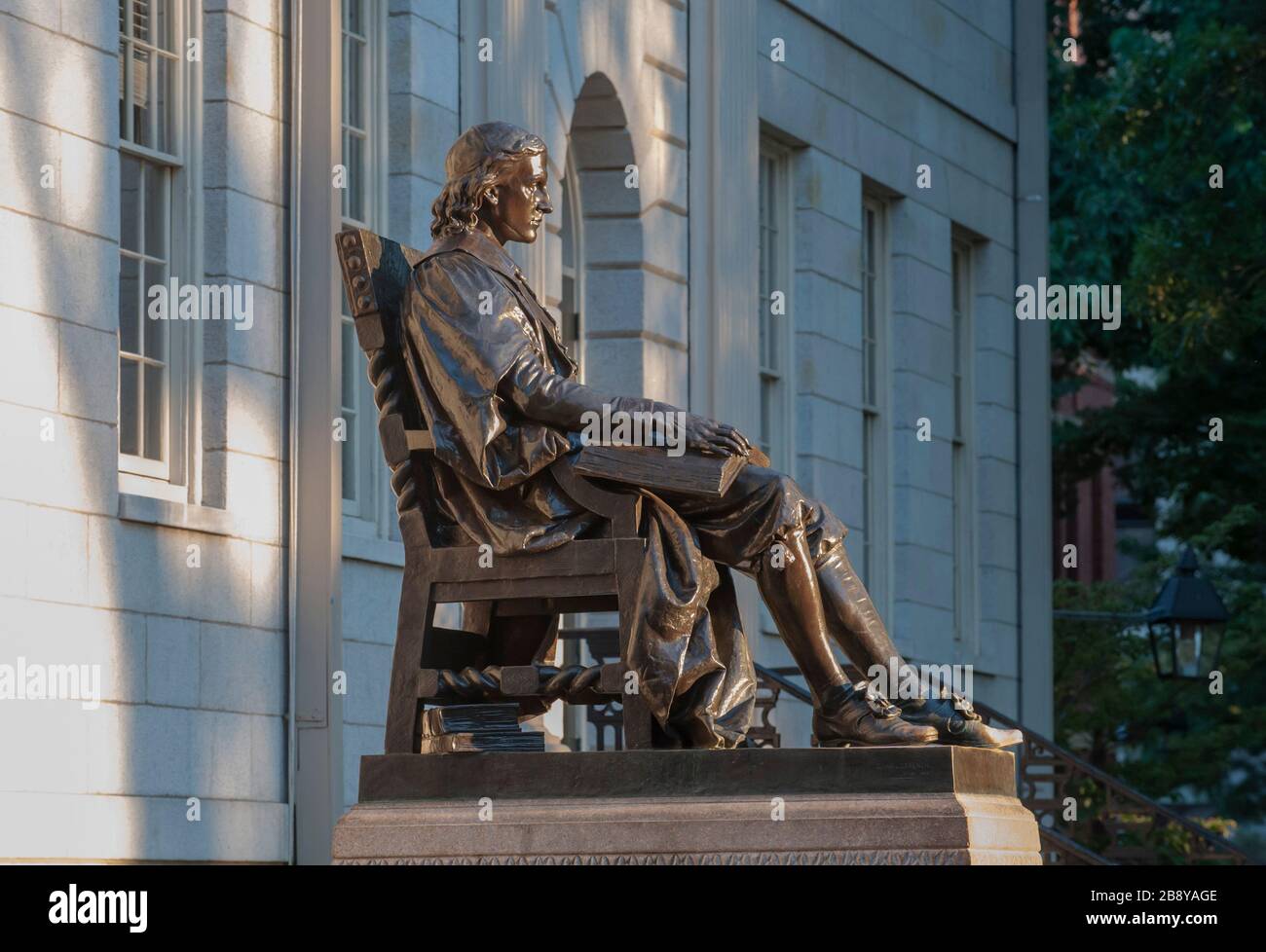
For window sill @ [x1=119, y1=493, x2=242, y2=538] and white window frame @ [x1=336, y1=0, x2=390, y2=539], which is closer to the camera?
window sill @ [x1=119, y1=493, x2=242, y2=538]

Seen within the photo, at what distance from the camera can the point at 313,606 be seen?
1188cm

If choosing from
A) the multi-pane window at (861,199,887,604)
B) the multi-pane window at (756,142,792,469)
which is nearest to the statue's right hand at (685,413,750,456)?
the multi-pane window at (756,142,792,469)

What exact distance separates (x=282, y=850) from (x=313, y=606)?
1058mm

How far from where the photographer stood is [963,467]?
21328 mm

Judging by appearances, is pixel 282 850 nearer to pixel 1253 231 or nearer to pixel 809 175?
pixel 809 175

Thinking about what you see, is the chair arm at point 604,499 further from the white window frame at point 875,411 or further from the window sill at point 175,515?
the white window frame at point 875,411

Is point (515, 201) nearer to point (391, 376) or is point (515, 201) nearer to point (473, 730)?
point (391, 376)

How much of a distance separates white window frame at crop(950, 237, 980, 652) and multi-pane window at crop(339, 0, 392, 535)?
8.88m

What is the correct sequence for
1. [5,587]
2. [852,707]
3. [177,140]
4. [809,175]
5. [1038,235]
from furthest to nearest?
[1038,235], [809,175], [177,140], [5,587], [852,707]

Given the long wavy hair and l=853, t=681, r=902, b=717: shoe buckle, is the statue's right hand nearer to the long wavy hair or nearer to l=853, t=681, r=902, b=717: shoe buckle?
l=853, t=681, r=902, b=717: shoe buckle

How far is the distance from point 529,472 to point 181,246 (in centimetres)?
389

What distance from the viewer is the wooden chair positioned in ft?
26.3

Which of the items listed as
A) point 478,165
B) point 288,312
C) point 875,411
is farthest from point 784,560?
point 875,411
